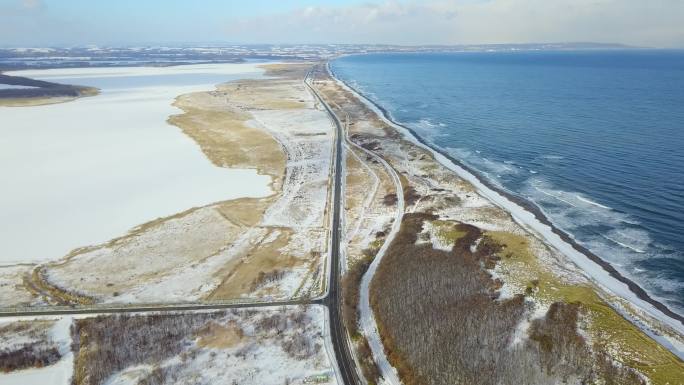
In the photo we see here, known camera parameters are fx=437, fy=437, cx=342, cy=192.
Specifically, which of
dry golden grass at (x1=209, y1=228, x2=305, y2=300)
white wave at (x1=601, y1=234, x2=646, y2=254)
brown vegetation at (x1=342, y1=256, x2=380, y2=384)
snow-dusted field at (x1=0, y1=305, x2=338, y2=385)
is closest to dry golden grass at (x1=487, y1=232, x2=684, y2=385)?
white wave at (x1=601, y1=234, x2=646, y2=254)

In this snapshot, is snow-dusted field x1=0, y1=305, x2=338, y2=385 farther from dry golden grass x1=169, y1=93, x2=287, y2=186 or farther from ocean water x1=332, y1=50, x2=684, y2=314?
dry golden grass x1=169, y1=93, x2=287, y2=186

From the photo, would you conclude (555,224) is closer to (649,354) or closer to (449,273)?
(449,273)

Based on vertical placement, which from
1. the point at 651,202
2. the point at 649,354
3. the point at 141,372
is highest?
the point at 651,202

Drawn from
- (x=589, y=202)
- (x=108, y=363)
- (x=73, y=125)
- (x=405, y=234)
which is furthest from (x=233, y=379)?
(x=73, y=125)

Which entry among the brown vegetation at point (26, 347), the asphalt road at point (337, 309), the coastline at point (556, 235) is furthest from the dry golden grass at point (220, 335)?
the coastline at point (556, 235)

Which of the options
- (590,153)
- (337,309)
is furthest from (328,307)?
(590,153)

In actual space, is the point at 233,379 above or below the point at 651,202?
below

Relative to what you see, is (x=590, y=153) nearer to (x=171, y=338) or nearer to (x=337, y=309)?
(x=337, y=309)

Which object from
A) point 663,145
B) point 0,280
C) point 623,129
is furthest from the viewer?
point 623,129
